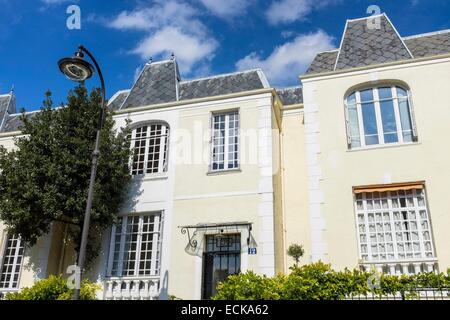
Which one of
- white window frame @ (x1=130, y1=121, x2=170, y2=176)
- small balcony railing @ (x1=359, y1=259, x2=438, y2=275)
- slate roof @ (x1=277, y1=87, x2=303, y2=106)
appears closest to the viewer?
small balcony railing @ (x1=359, y1=259, x2=438, y2=275)

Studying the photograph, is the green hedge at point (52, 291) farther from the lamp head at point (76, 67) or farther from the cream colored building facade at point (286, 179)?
the lamp head at point (76, 67)

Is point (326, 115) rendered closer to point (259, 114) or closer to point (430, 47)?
point (259, 114)

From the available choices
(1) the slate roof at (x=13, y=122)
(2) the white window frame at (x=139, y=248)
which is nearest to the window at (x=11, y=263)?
(2) the white window frame at (x=139, y=248)

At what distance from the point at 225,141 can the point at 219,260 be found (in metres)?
4.28

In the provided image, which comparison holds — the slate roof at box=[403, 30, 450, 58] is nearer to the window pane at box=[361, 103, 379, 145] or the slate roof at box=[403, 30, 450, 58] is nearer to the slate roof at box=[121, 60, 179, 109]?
the window pane at box=[361, 103, 379, 145]

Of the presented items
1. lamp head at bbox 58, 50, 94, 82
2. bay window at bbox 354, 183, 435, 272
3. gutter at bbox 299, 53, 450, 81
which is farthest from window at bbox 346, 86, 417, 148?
lamp head at bbox 58, 50, 94, 82

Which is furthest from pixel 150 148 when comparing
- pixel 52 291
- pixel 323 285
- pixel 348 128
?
pixel 323 285

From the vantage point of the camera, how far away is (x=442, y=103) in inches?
522

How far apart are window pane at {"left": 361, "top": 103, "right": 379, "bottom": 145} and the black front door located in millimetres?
5350

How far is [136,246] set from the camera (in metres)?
14.7

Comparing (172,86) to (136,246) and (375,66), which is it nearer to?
(136,246)

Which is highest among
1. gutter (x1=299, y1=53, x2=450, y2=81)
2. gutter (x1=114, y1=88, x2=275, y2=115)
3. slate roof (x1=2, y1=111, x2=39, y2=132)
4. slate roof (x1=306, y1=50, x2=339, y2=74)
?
slate roof (x1=306, y1=50, x2=339, y2=74)

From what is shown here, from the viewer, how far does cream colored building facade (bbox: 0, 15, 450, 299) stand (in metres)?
12.5

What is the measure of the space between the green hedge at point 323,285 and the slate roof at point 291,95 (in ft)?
29.2
